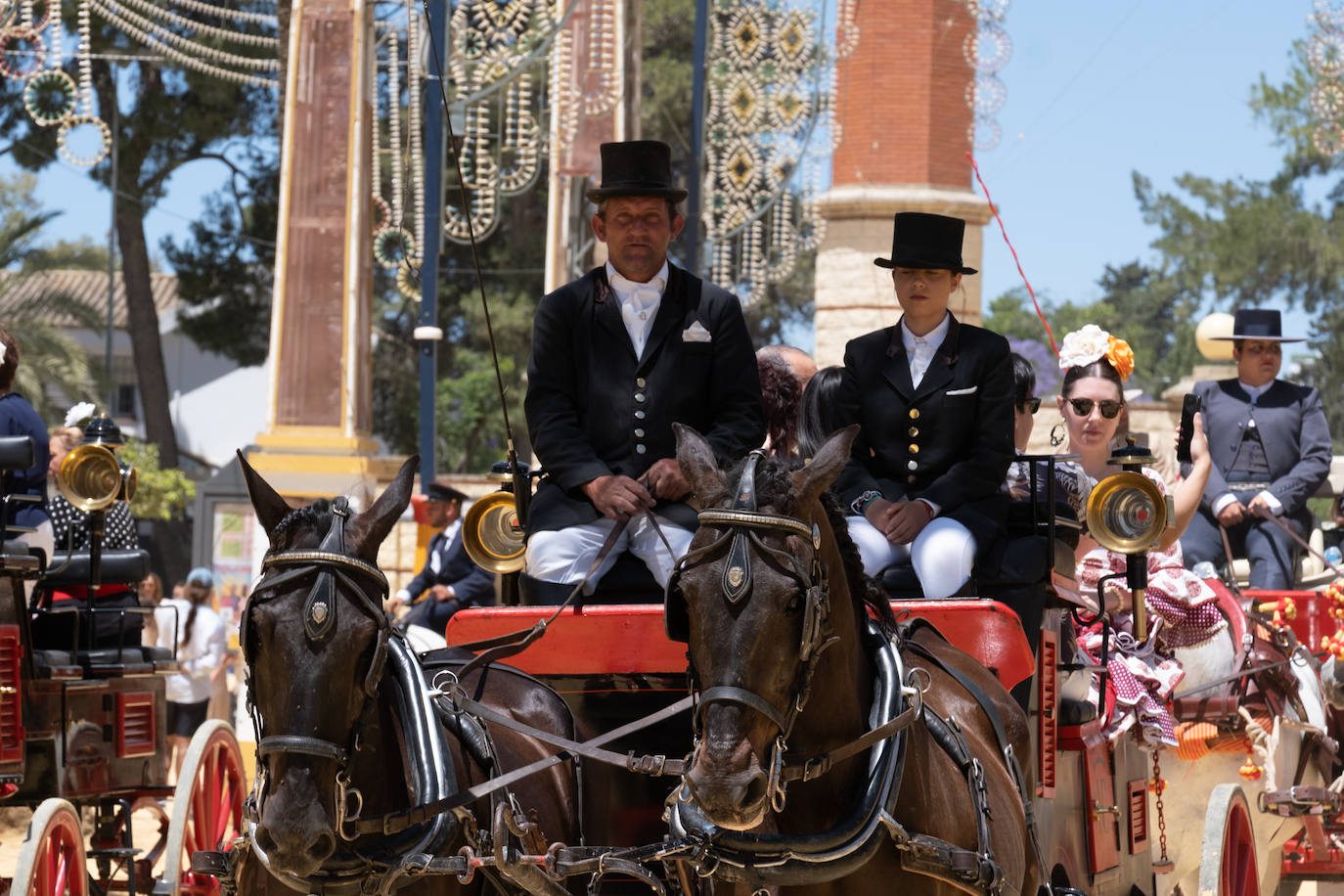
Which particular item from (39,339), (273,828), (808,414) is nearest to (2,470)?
(808,414)

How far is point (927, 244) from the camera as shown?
5605 mm

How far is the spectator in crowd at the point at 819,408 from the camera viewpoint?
591cm

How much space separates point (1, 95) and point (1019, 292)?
45327 mm

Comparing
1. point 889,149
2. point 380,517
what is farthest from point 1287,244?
point 380,517

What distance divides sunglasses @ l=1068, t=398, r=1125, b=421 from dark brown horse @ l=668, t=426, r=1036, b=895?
2.80 metres

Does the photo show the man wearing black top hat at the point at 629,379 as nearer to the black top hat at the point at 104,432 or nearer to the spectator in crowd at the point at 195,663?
the black top hat at the point at 104,432

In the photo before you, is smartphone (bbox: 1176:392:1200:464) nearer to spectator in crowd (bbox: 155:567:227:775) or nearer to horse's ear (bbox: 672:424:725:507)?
horse's ear (bbox: 672:424:725:507)

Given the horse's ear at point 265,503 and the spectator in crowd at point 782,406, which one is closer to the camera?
the horse's ear at point 265,503

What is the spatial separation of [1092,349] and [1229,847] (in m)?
2.17

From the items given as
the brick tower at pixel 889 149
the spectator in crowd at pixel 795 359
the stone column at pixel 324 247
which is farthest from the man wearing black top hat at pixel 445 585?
the brick tower at pixel 889 149

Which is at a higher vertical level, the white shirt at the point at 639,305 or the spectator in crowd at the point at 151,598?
the white shirt at the point at 639,305

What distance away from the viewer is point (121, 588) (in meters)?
8.82

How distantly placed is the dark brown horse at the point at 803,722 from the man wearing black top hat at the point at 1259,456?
19.2 feet

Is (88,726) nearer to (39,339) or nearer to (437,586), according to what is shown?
(437,586)
